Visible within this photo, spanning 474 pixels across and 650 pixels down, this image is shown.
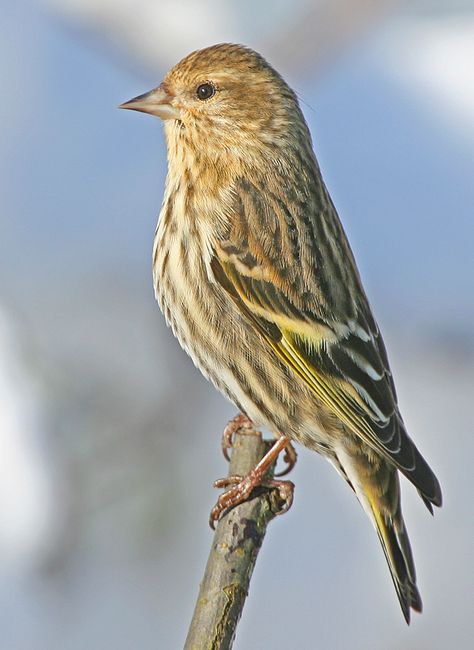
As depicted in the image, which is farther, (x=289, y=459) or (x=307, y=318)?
(x=289, y=459)

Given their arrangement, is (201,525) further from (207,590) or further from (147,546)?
(207,590)

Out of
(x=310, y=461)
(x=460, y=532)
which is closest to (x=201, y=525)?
(x=310, y=461)

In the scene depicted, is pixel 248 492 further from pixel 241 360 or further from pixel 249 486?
pixel 241 360

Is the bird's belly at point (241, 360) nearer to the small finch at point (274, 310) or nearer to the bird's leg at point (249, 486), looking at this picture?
the small finch at point (274, 310)

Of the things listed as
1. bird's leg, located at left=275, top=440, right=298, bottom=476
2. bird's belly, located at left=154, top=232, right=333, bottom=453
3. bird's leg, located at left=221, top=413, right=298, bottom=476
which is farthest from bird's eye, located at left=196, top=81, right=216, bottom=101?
bird's leg, located at left=275, top=440, right=298, bottom=476

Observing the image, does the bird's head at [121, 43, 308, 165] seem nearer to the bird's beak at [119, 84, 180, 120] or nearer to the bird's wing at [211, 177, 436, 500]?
the bird's beak at [119, 84, 180, 120]

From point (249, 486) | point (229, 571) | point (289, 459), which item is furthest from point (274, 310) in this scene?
point (229, 571)

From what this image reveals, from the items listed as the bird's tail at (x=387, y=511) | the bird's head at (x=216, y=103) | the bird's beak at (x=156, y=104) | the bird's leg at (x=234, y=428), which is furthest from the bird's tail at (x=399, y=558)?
the bird's beak at (x=156, y=104)

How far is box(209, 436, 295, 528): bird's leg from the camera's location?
2.98 meters

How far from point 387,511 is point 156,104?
1316 millimetres

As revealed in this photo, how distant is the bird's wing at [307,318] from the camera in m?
3.09

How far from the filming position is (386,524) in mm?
3102

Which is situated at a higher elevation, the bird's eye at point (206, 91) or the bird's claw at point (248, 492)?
the bird's eye at point (206, 91)

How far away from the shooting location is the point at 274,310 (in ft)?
10.2
